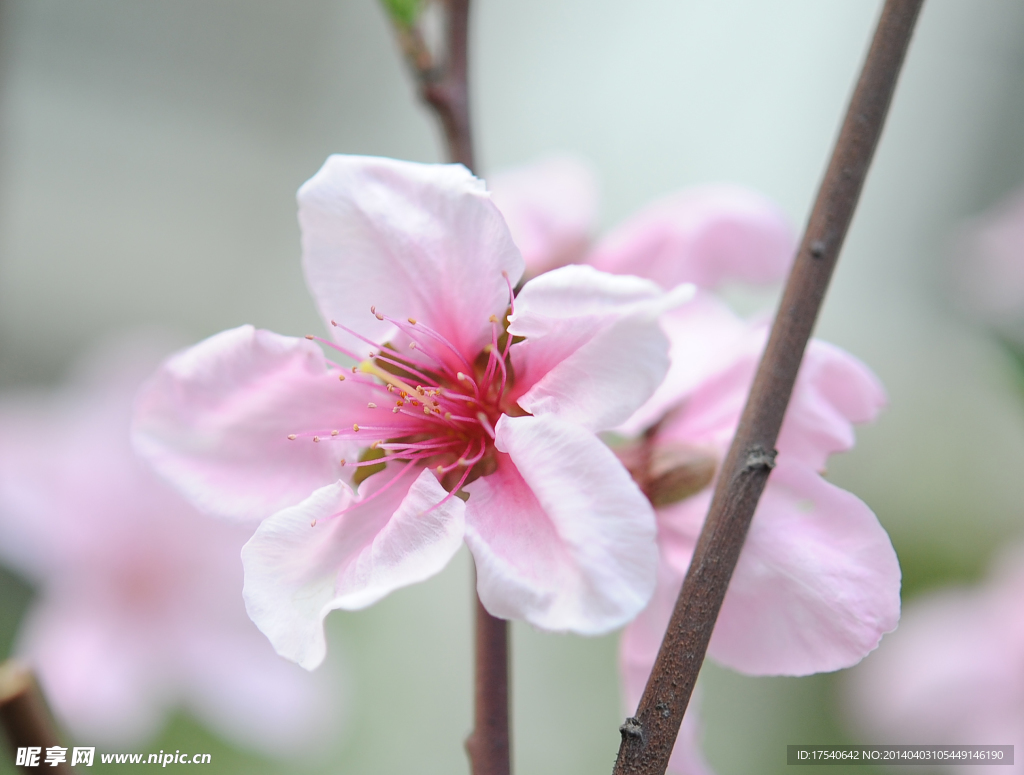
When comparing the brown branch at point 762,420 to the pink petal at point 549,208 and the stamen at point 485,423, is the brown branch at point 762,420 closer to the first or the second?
the stamen at point 485,423

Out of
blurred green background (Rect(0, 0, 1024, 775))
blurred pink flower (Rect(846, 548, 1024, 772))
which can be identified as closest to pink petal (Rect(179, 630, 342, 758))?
blurred pink flower (Rect(846, 548, 1024, 772))

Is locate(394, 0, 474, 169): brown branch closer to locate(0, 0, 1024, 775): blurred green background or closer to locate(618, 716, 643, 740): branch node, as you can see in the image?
locate(618, 716, 643, 740): branch node

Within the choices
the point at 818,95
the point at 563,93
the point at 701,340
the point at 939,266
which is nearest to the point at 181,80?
the point at 563,93

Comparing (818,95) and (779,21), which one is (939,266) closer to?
(818,95)

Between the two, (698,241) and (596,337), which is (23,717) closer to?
(596,337)

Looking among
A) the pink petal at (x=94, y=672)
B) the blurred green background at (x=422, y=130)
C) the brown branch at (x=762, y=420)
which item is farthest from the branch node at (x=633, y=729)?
the blurred green background at (x=422, y=130)

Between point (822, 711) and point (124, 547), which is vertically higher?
point (124, 547)

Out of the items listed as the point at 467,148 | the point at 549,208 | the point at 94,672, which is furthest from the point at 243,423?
the point at 94,672

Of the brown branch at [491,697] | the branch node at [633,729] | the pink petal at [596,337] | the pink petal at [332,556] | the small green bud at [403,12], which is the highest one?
the small green bud at [403,12]
